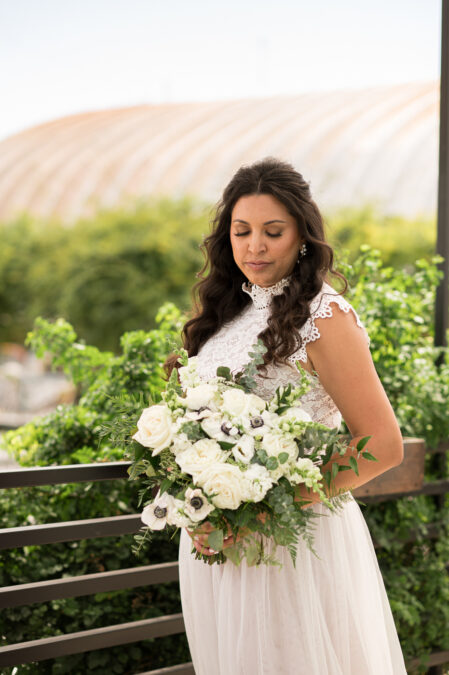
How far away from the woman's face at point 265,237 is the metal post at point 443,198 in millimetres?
1614

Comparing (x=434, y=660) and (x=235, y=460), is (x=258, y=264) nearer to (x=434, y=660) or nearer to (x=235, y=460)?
(x=235, y=460)

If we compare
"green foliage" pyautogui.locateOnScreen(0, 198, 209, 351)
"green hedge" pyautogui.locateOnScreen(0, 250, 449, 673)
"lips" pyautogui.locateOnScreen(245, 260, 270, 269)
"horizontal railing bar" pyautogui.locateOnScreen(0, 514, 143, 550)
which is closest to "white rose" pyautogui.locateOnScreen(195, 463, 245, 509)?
"lips" pyautogui.locateOnScreen(245, 260, 270, 269)

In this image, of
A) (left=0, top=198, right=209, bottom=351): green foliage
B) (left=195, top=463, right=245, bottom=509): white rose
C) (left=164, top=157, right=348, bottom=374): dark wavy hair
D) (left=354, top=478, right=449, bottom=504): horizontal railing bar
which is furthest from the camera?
(left=0, top=198, right=209, bottom=351): green foliage

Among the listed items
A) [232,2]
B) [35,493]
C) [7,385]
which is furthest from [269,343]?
[232,2]

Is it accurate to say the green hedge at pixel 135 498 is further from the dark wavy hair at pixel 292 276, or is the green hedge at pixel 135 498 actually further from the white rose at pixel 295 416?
the white rose at pixel 295 416

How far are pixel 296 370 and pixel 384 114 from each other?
23534 millimetres

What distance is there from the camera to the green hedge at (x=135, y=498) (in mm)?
2895

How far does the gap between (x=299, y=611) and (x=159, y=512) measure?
475mm

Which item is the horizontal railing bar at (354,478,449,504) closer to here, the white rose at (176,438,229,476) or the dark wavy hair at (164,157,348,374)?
the dark wavy hair at (164,157,348,374)

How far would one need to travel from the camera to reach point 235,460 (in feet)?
5.49

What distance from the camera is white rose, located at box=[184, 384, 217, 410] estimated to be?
1.73 metres

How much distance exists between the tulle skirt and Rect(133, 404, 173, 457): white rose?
0.46 meters

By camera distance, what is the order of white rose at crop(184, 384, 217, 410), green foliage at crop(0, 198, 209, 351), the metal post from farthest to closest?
green foliage at crop(0, 198, 209, 351) → the metal post → white rose at crop(184, 384, 217, 410)

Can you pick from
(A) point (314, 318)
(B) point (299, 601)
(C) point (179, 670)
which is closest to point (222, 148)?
(C) point (179, 670)
